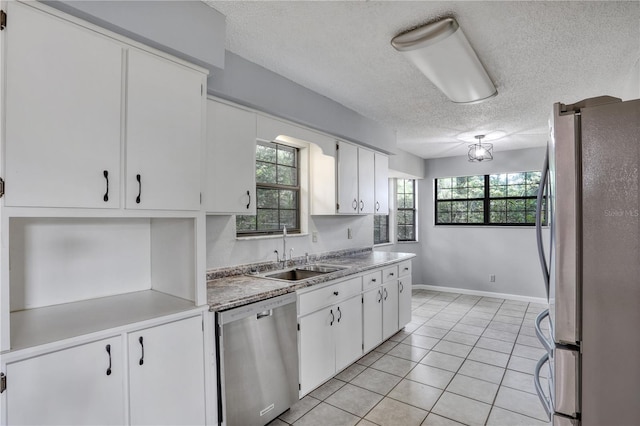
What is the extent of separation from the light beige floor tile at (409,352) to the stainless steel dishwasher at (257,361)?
1.42m

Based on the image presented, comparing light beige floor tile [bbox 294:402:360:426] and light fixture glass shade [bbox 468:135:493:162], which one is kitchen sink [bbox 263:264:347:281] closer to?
light beige floor tile [bbox 294:402:360:426]

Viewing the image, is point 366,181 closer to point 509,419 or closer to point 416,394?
point 416,394

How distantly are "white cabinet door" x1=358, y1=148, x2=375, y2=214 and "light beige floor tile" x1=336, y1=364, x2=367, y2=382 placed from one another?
Result: 1632mm

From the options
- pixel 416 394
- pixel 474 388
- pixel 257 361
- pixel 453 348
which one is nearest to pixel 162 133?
pixel 257 361

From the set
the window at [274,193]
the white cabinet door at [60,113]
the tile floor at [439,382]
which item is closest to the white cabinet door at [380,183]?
the window at [274,193]

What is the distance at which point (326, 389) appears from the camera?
8.80ft

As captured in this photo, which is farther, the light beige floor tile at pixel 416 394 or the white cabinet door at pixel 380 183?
the white cabinet door at pixel 380 183

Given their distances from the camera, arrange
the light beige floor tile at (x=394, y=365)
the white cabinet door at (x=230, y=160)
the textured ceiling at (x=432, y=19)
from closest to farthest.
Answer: the textured ceiling at (x=432, y=19) < the white cabinet door at (x=230, y=160) < the light beige floor tile at (x=394, y=365)

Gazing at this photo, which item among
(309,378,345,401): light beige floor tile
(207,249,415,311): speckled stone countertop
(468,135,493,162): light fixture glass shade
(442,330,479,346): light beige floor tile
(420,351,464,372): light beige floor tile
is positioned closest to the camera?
(207,249,415,311): speckled stone countertop

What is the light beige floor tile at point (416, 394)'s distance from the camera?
2.48 meters

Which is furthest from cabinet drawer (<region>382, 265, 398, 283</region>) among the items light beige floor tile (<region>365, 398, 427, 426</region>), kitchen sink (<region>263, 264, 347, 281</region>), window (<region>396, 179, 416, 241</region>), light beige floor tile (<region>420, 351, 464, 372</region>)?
window (<region>396, 179, 416, 241</region>)

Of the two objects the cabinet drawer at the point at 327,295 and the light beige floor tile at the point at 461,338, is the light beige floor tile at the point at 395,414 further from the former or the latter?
the light beige floor tile at the point at 461,338

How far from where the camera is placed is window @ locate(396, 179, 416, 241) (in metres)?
6.21

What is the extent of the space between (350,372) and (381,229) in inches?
123
